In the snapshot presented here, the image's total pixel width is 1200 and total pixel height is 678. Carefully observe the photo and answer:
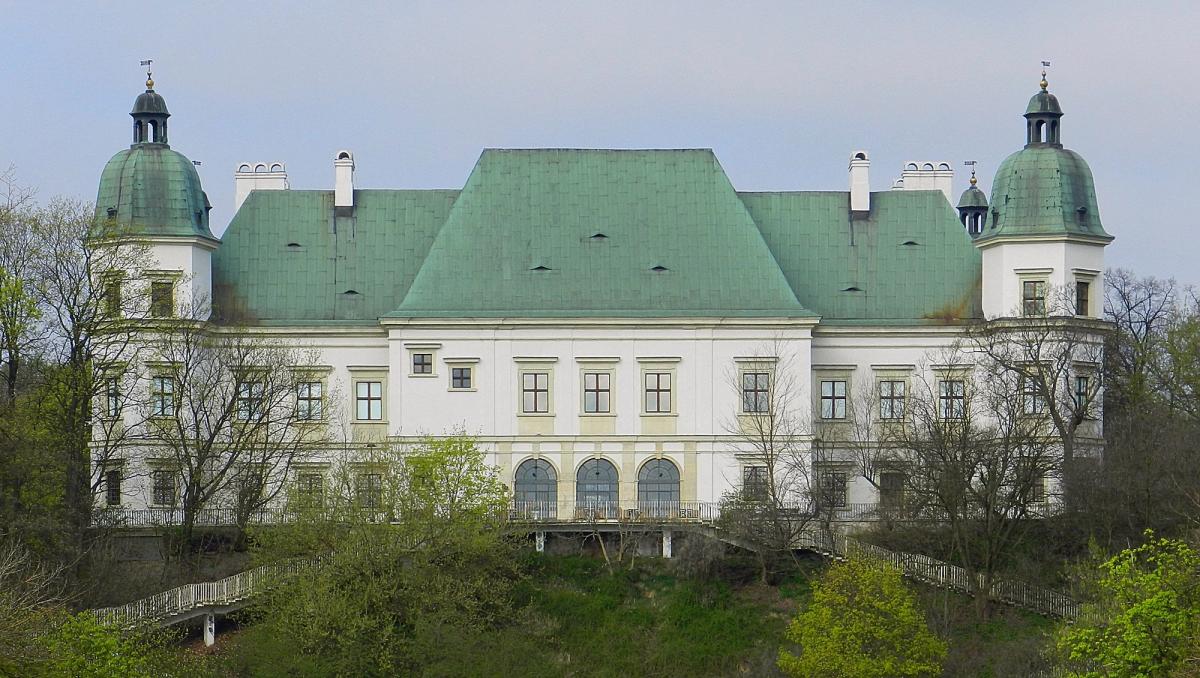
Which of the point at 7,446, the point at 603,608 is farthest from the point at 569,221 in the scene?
the point at 7,446

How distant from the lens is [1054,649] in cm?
4659

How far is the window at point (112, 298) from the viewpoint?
6025 centimetres

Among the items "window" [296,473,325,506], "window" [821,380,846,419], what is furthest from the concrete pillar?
"window" [821,380,846,419]

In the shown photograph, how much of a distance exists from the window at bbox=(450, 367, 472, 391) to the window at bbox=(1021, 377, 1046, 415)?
1573 centimetres

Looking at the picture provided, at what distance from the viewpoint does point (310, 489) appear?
198 feet

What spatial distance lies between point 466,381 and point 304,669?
14384 millimetres

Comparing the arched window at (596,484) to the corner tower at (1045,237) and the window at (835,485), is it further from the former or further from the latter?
the corner tower at (1045,237)

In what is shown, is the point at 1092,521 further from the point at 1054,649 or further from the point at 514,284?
the point at 514,284

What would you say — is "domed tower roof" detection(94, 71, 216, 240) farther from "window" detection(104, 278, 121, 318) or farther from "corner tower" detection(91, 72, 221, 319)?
"window" detection(104, 278, 121, 318)

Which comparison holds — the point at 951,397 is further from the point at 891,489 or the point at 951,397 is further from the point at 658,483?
the point at 658,483

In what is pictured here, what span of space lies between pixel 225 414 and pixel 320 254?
8090 mm

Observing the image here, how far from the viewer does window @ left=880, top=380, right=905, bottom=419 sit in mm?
67438

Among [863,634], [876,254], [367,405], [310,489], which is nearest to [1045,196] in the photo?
[876,254]

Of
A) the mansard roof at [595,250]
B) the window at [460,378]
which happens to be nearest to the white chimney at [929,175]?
the mansard roof at [595,250]
